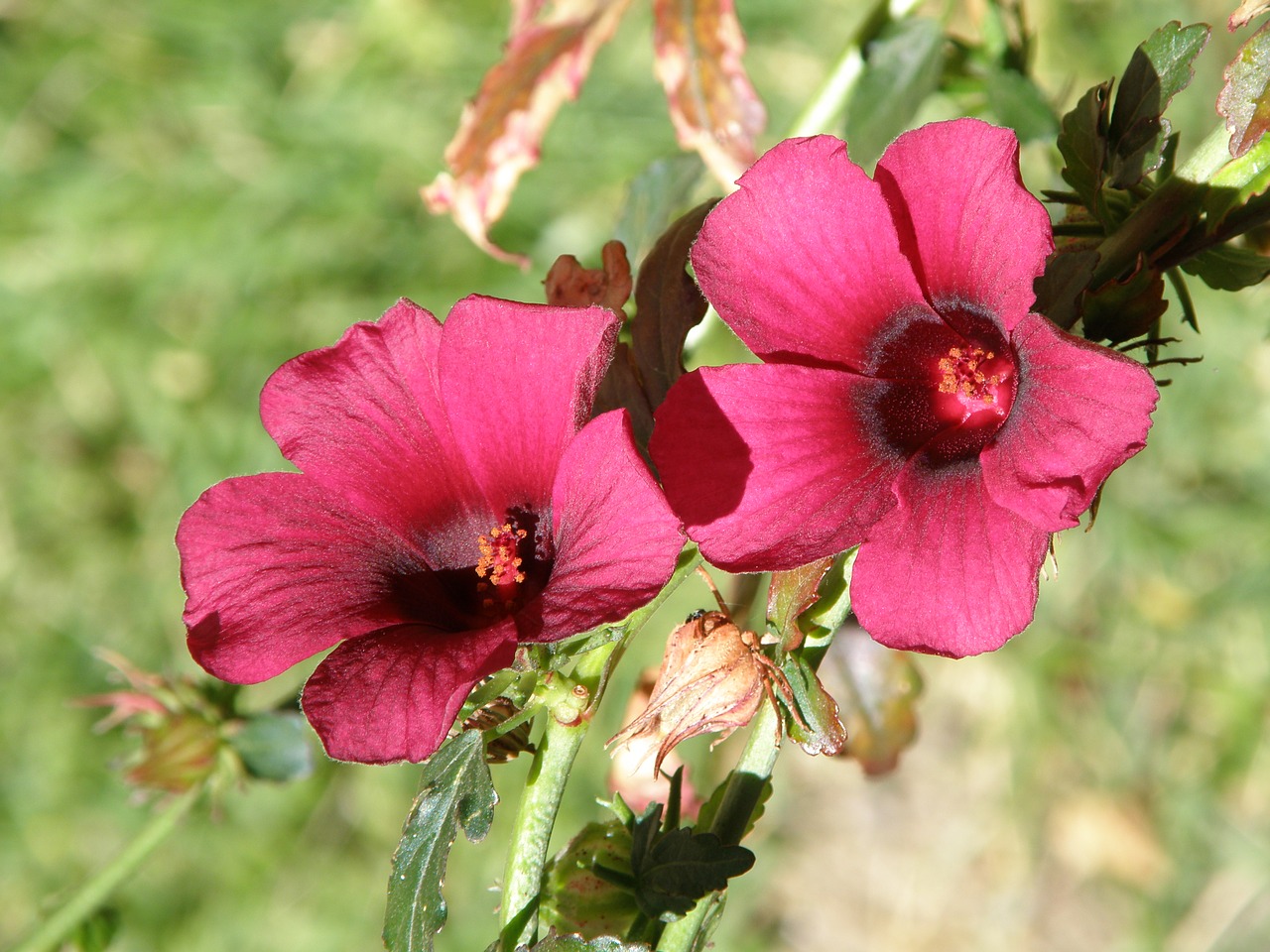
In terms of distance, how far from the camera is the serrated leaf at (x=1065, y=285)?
1.04 m

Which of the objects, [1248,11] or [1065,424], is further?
[1248,11]

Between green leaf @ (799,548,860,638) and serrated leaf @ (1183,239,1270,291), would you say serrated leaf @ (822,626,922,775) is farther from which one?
serrated leaf @ (1183,239,1270,291)

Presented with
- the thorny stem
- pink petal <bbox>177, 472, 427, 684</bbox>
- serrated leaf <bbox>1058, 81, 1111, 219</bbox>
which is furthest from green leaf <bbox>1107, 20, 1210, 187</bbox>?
pink petal <bbox>177, 472, 427, 684</bbox>

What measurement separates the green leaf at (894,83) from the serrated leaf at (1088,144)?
1.79ft

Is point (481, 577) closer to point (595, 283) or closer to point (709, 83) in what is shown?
point (595, 283)

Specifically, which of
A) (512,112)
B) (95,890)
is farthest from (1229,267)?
(95,890)

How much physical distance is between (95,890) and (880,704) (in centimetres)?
119

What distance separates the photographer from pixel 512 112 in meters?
1.79

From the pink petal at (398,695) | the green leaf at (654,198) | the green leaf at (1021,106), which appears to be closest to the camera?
the pink petal at (398,695)

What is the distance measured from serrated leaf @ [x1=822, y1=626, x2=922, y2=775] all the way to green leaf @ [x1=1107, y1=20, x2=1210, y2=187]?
895 mm

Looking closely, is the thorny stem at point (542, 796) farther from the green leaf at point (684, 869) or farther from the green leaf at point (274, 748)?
the green leaf at point (274, 748)

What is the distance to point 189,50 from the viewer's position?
3895mm

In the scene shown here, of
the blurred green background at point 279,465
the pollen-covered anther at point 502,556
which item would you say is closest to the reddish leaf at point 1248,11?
the pollen-covered anther at point 502,556

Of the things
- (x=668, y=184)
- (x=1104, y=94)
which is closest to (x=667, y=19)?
(x=668, y=184)
